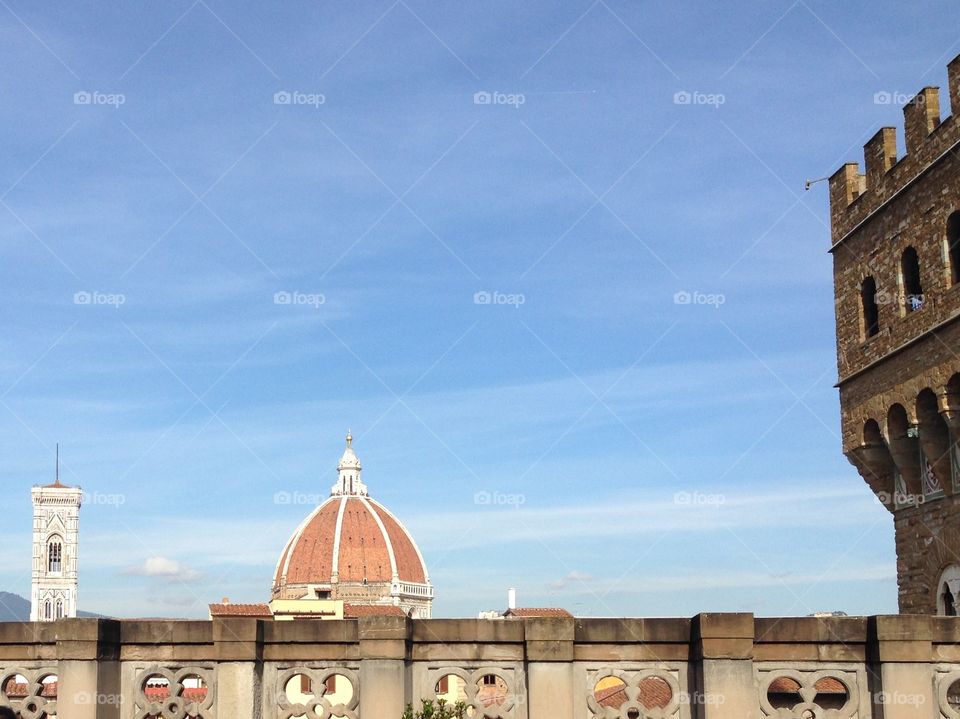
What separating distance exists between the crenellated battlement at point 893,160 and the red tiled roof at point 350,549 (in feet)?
481

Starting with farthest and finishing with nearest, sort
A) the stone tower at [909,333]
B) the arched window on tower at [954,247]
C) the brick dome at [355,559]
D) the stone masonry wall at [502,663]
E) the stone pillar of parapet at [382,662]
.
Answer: the brick dome at [355,559] < the stone tower at [909,333] < the arched window on tower at [954,247] < the stone pillar of parapet at [382,662] < the stone masonry wall at [502,663]

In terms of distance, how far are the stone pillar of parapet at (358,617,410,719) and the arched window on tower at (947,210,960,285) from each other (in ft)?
48.2

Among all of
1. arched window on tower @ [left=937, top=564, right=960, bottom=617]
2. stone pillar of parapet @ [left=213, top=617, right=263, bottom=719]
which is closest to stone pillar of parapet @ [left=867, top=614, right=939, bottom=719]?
stone pillar of parapet @ [left=213, top=617, right=263, bottom=719]

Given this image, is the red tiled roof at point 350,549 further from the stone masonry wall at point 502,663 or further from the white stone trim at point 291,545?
the stone masonry wall at point 502,663

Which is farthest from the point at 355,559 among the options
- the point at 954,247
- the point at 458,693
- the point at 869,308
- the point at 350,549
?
the point at 954,247

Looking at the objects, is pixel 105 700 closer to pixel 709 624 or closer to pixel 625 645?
pixel 625 645

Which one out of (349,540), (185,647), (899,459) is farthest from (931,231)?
(349,540)

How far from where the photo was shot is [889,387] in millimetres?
25531

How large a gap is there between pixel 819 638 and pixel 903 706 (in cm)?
99

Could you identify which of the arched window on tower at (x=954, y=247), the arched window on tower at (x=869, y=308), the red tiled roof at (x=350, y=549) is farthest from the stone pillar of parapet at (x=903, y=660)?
the red tiled roof at (x=350, y=549)

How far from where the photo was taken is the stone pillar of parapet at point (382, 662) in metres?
12.5

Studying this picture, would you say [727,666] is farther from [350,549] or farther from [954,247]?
[350,549]

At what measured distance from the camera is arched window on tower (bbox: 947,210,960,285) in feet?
75.4

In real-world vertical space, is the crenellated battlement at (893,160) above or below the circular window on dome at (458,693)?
above
